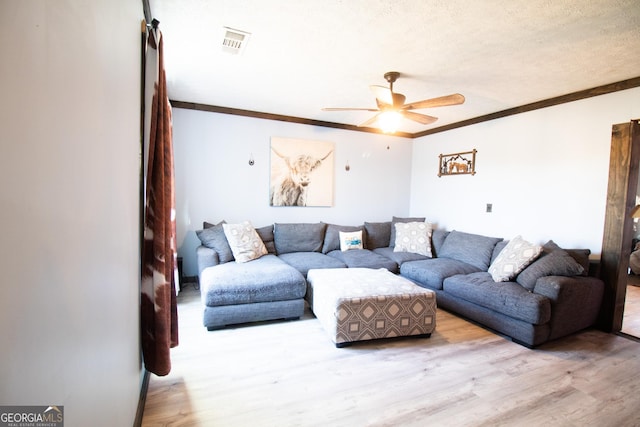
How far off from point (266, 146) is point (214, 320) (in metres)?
2.61

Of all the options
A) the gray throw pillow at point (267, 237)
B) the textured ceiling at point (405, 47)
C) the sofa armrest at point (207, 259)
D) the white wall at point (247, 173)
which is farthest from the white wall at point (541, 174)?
the sofa armrest at point (207, 259)

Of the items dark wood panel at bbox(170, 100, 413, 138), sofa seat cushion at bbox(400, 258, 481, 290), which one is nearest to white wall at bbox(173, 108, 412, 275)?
dark wood panel at bbox(170, 100, 413, 138)

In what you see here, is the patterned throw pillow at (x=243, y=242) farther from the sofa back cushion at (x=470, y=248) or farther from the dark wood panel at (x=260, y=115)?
the sofa back cushion at (x=470, y=248)

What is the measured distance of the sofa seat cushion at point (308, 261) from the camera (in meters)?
3.54

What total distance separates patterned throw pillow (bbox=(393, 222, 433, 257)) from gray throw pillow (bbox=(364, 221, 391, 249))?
239 millimetres

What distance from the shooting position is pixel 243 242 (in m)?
3.57

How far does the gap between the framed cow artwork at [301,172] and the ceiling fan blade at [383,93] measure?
6.94 feet

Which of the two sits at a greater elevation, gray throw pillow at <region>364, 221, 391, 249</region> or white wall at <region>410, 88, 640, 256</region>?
white wall at <region>410, 88, 640, 256</region>

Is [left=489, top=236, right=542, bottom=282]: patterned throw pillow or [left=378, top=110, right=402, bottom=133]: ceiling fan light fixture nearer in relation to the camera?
[left=378, top=110, right=402, bottom=133]: ceiling fan light fixture

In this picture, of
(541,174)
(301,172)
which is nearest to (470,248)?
(541,174)

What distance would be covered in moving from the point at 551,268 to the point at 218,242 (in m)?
3.54

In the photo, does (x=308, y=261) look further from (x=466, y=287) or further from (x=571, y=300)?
(x=571, y=300)

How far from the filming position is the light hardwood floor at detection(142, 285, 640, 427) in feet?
5.68

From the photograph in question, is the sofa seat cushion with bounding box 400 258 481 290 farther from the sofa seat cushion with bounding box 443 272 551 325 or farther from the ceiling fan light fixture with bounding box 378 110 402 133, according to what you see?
the ceiling fan light fixture with bounding box 378 110 402 133
